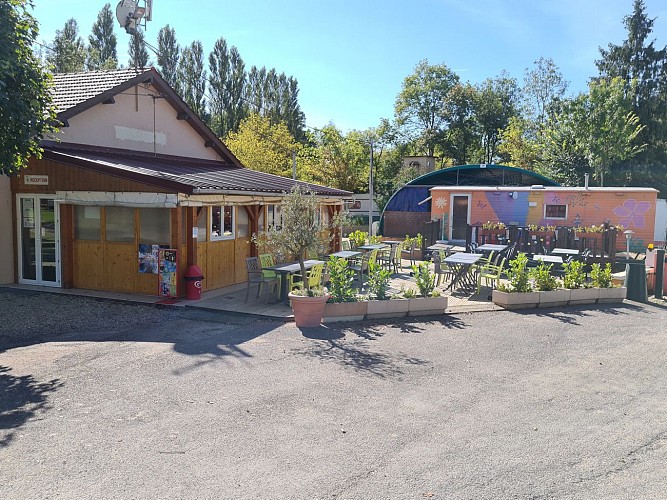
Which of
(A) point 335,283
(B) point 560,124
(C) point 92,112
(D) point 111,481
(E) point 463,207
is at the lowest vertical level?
(D) point 111,481

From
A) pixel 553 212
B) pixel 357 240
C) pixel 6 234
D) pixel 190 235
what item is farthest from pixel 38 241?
pixel 553 212

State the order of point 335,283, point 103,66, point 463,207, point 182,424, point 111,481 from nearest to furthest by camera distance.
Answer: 1. point 111,481
2. point 182,424
3. point 335,283
4. point 463,207
5. point 103,66

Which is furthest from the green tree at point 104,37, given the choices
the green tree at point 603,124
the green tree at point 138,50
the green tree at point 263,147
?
the green tree at point 603,124

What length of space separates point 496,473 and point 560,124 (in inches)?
1302

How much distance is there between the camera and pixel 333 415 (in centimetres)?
537

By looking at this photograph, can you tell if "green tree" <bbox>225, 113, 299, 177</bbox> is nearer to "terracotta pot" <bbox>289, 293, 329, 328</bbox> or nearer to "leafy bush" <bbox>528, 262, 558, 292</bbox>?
"leafy bush" <bbox>528, 262, 558, 292</bbox>

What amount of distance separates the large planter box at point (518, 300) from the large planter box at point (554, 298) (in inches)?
4.7

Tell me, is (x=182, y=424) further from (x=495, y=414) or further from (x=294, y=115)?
(x=294, y=115)

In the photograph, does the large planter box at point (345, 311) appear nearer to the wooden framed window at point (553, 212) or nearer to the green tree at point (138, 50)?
the green tree at point (138, 50)

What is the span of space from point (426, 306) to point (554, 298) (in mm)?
2907

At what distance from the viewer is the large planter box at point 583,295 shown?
11258 mm

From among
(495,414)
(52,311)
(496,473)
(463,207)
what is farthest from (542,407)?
(463,207)

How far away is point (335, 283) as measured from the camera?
382 inches

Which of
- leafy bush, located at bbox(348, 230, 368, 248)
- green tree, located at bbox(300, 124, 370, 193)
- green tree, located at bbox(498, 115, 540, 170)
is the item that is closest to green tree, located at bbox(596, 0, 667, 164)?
green tree, located at bbox(498, 115, 540, 170)
